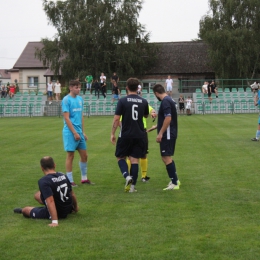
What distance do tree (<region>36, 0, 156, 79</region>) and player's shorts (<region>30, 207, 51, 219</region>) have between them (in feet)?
184

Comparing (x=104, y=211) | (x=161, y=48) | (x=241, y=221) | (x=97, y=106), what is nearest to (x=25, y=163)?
(x=104, y=211)

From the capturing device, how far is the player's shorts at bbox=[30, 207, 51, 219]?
7.86 metres

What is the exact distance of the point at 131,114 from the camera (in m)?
9.80

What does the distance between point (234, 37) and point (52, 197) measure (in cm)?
5615

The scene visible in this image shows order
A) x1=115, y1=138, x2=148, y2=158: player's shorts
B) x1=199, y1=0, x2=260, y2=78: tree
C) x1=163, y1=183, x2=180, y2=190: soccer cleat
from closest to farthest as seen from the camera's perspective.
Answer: x1=115, y1=138, x2=148, y2=158: player's shorts < x1=163, y1=183, x2=180, y2=190: soccer cleat < x1=199, y1=0, x2=260, y2=78: tree

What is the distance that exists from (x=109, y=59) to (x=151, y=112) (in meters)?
54.3

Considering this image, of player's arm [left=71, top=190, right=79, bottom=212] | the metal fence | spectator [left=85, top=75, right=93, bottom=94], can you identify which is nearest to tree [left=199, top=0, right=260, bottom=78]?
spectator [left=85, top=75, right=93, bottom=94]

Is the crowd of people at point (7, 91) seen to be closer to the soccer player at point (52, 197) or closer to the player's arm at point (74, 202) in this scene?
the player's arm at point (74, 202)

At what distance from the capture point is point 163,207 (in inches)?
339

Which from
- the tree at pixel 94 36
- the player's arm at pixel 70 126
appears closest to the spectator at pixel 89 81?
the tree at pixel 94 36

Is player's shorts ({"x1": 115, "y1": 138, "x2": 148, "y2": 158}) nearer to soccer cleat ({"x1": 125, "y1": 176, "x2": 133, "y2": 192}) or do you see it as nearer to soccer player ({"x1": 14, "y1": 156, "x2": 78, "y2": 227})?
soccer cleat ({"x1": 125, "y1": 176, "x2": 133, "y2": 192})

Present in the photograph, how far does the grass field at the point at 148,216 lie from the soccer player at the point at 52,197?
0.47 ft

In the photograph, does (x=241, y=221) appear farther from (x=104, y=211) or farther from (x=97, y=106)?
(x=97, y=106)

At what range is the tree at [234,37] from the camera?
61.9m
